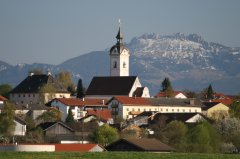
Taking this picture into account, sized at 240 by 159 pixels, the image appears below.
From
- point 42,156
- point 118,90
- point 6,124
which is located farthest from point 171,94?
point 42,156

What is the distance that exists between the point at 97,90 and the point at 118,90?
3.57 metres

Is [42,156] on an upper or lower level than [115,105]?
lower

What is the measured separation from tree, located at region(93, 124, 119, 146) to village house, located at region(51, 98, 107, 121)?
96.0 feet

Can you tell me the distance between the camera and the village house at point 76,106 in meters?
126

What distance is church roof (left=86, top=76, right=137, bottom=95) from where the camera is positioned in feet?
479

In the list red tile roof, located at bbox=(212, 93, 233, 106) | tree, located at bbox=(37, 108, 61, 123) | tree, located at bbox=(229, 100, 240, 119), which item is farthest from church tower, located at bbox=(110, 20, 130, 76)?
tree, located at bbox=(37, 108, 61, 123)

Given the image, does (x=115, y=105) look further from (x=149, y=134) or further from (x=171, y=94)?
(x=149, y=134)

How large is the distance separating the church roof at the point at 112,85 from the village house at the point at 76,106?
33.8 feet

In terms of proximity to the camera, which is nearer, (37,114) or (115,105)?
(37,114)

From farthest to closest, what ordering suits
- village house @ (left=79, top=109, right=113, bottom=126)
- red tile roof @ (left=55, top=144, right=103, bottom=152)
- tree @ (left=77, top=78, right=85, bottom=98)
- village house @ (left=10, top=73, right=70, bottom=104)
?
tree @ (left=77, top=78, right=85, bottom=98) → village house @ (left=10, top=73, right=70, bottom=104) → village house @ (left=79, top=109, right=113, bottom=126) → red tile roof @ (left=55, top=144, right=103, bottom=152)

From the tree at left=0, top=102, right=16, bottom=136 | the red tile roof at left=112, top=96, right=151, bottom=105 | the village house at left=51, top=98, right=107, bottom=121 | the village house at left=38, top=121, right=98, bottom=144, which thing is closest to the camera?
the village house at left=38, top=121, right=98, bottom=144

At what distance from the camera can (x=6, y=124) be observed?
99.4 meters

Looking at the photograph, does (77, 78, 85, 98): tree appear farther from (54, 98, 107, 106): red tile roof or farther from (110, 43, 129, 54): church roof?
(110, 43, 129, 54): church roof

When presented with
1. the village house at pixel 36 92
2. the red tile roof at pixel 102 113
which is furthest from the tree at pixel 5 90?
the red tile roof at pixel 102 113
